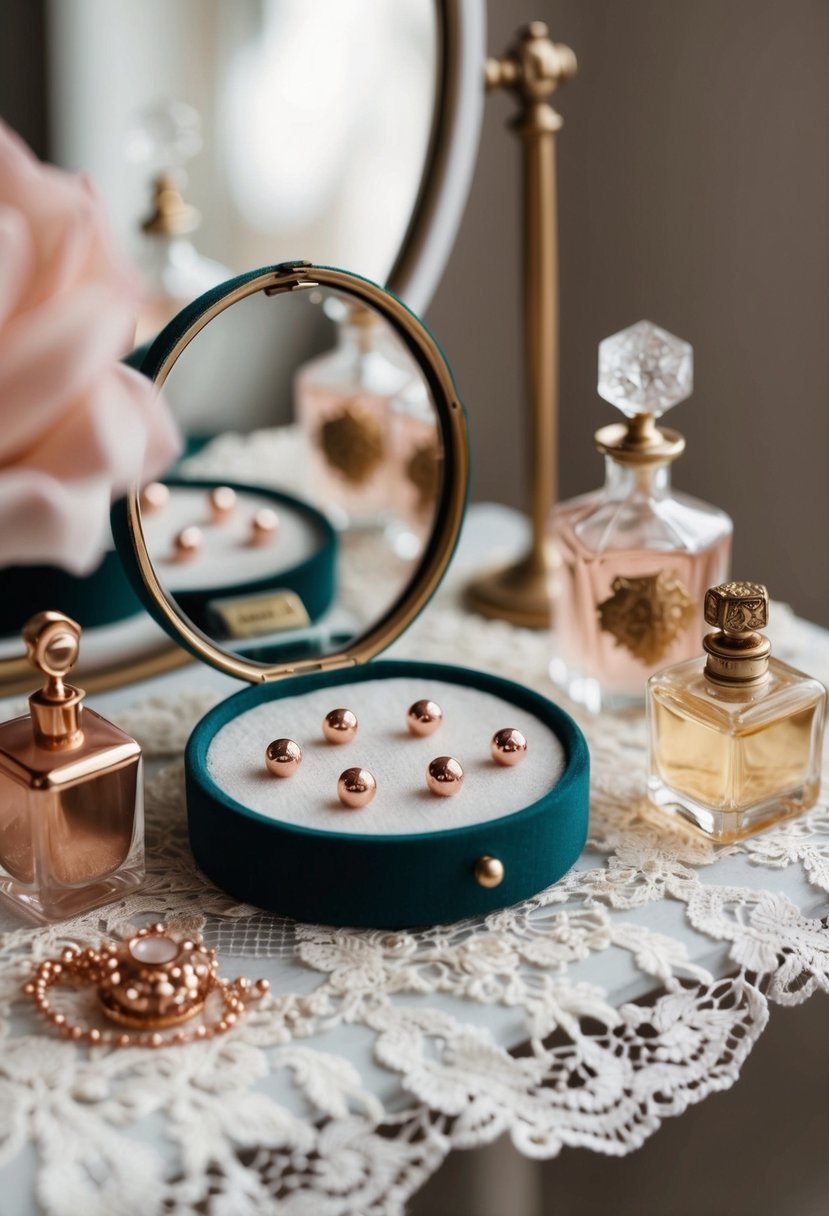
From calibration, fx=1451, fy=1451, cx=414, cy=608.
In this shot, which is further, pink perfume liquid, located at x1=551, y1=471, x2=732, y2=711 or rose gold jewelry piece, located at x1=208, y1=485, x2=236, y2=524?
rose gold jewelry piece, located at x1=208, y1=485, x2=236, y2=524

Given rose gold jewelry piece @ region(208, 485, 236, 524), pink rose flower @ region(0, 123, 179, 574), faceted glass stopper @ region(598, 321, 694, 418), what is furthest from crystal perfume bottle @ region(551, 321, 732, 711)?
pink rose flower @ region(0, 123, 179, 574)

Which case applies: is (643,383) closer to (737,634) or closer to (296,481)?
(737,634)

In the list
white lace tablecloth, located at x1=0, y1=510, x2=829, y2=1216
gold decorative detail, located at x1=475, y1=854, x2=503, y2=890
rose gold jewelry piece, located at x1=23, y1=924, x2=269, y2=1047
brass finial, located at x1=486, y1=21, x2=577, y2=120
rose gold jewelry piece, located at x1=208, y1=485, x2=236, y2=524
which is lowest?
white lace tablecloth, located at x1=0, y1=510, x2=829, y2=1216

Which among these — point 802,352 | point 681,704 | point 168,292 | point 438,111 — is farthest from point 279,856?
point 802,352

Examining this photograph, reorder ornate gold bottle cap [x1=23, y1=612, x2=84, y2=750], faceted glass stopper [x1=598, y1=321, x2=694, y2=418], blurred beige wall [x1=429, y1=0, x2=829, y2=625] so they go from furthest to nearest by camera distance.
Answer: blurred beige wall [x1=429, y1=0, x2=829, y2=625]
faceted glass stopper [x1=598, y1=321, x2=694, y2=418]
ornate gold bottle cap [x1=23, y1=612, x2=84, y2=750]

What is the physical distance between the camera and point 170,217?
868 mm

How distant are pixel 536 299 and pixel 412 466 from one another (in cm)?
13

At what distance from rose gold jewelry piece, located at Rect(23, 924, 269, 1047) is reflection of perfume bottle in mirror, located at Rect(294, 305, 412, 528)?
416 millimetres

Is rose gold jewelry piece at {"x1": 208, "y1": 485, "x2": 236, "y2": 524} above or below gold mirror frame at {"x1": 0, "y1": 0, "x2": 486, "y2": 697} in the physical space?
below

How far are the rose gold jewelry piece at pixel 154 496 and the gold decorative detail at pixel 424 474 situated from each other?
0.49 ft

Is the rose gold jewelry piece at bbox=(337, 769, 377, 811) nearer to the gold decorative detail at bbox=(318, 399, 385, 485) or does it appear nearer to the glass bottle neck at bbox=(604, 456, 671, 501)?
the glass bottle neck at bbox=(604, 456, 671, 501)

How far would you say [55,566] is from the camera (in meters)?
0.80

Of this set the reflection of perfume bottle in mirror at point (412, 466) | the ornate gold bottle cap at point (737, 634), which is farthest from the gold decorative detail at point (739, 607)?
the reflection of perfume bottle in mirror at point (412, 466)

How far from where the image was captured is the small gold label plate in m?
0.77
